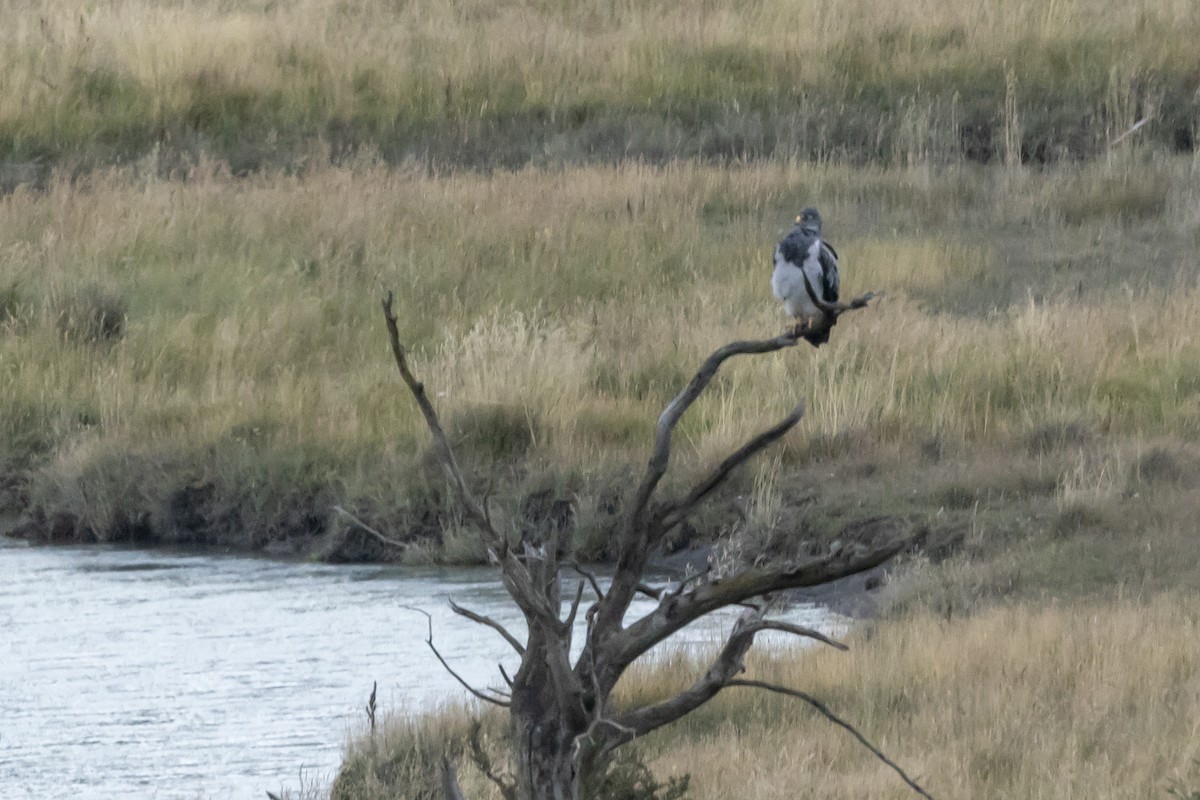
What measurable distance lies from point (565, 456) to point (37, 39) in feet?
41.9

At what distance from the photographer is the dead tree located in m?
4.34

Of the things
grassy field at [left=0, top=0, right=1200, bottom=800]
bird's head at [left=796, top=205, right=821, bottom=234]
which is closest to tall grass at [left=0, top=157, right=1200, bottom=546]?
grassy field at [left=0, top=0, right=1200, bottom=800]

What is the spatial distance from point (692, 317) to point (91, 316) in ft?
12.7

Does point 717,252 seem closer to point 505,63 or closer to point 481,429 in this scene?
point 481,429

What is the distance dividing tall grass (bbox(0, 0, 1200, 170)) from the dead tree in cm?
1497

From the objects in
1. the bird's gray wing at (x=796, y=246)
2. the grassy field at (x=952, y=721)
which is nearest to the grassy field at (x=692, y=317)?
the grassy field at (x=952, y=721)

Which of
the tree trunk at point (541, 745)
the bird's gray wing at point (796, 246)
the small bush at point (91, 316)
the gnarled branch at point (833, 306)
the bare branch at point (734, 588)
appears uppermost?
the gnarled branch at point (833, 306)

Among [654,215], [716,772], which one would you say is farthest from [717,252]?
[716,772]

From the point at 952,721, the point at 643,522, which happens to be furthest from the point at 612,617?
the point at 952,721

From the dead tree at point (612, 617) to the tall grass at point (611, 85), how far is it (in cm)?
1497

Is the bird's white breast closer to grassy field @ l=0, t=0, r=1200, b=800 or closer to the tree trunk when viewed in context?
grassy field @ l=0, t=0, r=1200, b=800

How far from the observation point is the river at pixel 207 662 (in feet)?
25.2

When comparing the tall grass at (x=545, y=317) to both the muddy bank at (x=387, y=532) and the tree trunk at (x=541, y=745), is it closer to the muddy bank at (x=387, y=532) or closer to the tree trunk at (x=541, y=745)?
the muddy bank at (x=387, y=532)

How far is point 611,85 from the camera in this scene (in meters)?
22.1
